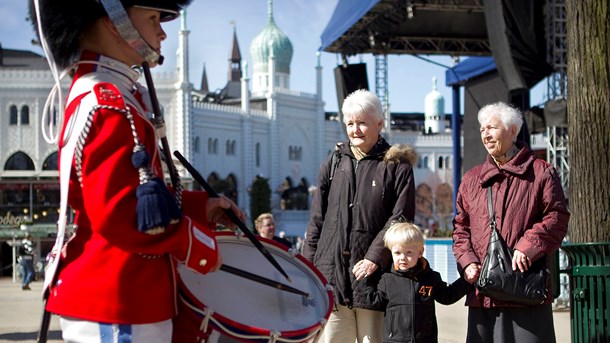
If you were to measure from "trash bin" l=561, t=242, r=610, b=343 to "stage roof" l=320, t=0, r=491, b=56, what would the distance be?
1122 centimetres

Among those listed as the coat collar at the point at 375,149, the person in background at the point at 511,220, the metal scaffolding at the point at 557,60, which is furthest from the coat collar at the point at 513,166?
the metal scaffolding at the point at 557,60

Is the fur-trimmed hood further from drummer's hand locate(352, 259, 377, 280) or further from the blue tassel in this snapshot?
the blue tassel

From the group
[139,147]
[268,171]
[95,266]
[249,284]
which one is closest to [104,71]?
[139,147]

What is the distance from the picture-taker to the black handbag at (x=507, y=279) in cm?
402

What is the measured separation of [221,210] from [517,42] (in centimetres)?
1061

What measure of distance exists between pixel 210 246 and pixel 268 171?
2662 inches

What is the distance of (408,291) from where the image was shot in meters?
4.43

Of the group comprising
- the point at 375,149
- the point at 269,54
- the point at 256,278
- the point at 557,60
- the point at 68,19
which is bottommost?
the point at 256,278

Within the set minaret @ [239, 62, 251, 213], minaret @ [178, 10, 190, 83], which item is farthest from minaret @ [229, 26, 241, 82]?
minaret @ [178, 10, 190, 83]

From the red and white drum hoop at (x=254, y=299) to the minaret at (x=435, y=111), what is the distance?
8808cm

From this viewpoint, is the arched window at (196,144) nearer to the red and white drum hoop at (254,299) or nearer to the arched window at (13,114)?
the arched window at (13,114)

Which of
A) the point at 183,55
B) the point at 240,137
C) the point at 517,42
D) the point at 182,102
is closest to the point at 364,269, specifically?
the point at 517,42

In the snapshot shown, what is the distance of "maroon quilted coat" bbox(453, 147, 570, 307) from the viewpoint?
4.07 metres

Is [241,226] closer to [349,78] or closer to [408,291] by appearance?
[408,291]
